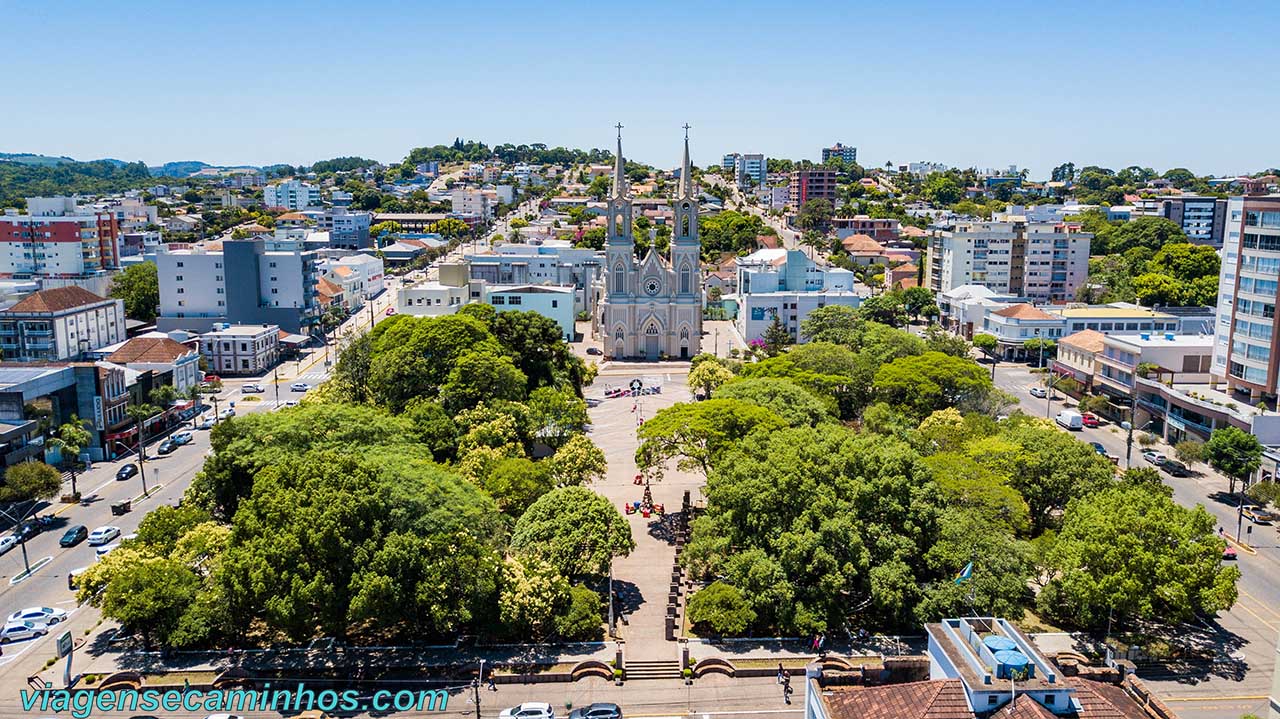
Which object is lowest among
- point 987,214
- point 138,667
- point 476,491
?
point 138,667

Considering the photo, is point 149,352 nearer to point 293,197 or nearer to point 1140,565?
point 1140,565

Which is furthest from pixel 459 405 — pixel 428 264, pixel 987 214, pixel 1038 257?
pixel 987 214

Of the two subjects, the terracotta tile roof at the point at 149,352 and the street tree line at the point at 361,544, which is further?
the terracotta tile roof at the point at 149,352

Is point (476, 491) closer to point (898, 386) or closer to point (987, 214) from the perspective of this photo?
point (898, 386)

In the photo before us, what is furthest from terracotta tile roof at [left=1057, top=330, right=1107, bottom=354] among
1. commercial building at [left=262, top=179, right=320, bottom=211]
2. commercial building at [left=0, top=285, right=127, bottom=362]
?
commercial building at [left=262, top=179, right=320, bottom=211]

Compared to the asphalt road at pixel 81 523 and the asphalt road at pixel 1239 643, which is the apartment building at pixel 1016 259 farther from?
the asphalt road at pixel 81 523

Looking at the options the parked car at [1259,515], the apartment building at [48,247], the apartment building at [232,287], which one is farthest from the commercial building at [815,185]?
the parked car at [1259,515]
